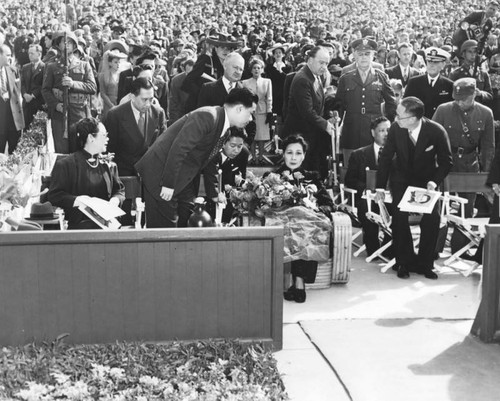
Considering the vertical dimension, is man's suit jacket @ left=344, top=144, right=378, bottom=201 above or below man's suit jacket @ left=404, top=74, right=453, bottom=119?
below

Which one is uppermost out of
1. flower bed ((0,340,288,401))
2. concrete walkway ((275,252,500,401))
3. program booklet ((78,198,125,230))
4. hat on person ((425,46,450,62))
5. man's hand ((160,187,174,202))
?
hat on person ((425,46,450,62))

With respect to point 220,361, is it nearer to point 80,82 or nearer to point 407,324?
point 407,324

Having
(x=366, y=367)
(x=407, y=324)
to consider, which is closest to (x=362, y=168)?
(x=407, y=324)

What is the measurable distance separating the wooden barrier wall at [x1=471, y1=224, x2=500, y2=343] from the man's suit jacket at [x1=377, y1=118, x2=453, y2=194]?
2.24 m

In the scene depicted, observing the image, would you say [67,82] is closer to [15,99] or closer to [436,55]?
[15,99]

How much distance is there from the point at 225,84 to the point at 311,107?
47.1 inches

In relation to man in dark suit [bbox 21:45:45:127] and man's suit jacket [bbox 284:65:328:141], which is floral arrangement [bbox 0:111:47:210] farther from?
man's suit jacket [bbox 284:65:328:141]

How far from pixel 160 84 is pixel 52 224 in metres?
5.96

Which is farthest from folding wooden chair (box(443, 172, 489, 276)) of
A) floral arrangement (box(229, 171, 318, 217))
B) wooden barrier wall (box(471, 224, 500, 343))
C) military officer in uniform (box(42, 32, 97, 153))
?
military officer in uniform (box(42, 32, 97, 153))

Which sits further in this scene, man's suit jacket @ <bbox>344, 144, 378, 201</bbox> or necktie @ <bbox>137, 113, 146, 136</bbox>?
man's suit jacket @ <bbox>344, 144, 378, 201</bbox>

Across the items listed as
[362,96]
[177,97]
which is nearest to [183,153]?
[362,96]

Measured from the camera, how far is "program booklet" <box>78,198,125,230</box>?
22.0ft

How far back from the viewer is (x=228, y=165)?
9.18 meters

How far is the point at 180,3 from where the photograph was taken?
2002cm
